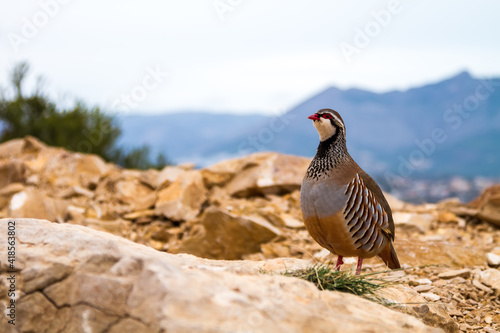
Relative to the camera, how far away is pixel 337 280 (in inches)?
136

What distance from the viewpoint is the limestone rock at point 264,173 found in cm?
811

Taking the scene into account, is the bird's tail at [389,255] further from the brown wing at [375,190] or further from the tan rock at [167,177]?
the tan rock at [167,177]

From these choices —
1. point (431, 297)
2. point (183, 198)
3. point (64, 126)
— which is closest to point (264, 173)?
point (183, 198)

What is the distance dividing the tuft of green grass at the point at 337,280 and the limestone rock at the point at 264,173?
452 cm

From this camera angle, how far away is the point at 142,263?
2.83 meters

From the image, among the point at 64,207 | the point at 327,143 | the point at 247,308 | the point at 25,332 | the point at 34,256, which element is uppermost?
the point at 327,143

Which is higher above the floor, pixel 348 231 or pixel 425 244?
pixel 348 231

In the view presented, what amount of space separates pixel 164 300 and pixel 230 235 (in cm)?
429

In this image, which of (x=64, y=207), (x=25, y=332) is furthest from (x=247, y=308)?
(x=64, y=207)

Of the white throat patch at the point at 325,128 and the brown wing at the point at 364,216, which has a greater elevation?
the white throat patch at the point at 325,128

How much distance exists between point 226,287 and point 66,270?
0.99m

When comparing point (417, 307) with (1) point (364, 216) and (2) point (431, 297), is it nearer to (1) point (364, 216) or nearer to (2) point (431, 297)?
(1) point (364, 216)

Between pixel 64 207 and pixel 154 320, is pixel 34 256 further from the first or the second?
pixel 64 207

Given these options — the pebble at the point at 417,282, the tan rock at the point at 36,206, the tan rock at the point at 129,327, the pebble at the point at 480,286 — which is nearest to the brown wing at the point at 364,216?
the pebble at the point at 417,282
